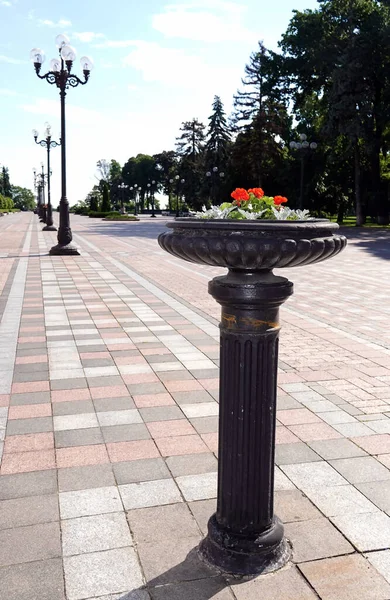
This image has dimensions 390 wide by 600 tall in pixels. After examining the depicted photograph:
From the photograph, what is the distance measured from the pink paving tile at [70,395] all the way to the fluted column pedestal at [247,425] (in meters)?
2.44

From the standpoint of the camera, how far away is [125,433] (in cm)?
433

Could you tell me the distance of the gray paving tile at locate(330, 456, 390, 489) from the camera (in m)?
3.65

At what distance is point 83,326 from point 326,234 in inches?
232

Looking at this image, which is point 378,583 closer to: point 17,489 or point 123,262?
point 17,489

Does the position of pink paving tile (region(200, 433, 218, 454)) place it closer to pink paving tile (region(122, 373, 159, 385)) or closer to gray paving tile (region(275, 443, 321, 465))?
gray paving tile (region(275, 443, 321, 465))

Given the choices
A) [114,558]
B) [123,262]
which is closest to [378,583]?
[114,558]

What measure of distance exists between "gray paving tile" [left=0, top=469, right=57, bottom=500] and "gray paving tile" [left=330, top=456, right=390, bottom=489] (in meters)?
1.80

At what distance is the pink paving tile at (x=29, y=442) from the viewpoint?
407 centimetres

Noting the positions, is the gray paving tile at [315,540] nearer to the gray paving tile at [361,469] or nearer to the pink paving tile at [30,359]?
the gray paving tile at [361,469]

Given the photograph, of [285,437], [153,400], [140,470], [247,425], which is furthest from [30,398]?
[247,425]

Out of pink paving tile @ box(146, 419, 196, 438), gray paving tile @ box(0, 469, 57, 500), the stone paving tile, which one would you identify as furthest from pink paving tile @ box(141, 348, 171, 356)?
the stone paving tile

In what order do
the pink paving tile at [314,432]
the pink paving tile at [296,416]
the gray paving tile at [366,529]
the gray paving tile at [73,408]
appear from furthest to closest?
the gray paving tile at [73,408] → the pink paving tile at [296,416] → the pink paving tile at [314,432] → the gray paving tile at [366,529]

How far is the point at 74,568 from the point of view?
2.75 metres

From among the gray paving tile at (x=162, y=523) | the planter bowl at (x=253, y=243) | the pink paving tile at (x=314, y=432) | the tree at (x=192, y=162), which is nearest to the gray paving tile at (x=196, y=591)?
the gray paving tile at (x=162, y=523)
